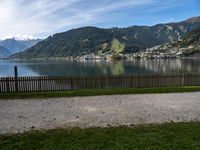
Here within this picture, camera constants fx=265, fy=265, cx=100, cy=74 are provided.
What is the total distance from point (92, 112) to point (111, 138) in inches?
202

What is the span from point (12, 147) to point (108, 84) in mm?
19463

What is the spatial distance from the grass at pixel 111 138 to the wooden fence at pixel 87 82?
14.7 meters

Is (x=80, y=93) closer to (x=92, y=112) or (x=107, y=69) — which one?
(x=92, y=112)

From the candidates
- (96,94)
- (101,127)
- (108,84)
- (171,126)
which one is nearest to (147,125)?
(171,126)

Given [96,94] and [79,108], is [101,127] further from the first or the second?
[96,94]

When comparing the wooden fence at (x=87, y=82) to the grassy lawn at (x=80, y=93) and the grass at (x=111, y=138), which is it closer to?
the grassy lawn at (x=80, y=93)

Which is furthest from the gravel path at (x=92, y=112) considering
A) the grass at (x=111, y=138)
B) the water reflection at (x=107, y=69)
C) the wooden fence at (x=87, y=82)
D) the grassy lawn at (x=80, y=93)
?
the water reflection at (x=107, y=69)

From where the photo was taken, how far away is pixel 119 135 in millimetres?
10320

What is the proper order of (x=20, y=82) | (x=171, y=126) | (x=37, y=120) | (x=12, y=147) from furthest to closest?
(x=20, y=82)
(x=37, y=120)
(x=171, y=126)
(x=12, y=147)

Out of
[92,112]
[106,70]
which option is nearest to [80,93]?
[92,112]

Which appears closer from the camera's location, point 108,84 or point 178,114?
point 178,114

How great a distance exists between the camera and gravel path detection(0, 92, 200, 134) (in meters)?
12.7

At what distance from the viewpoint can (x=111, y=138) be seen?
9.94m

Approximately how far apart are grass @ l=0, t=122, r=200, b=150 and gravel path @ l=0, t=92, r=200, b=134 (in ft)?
4.23
